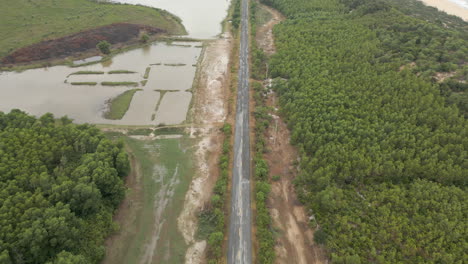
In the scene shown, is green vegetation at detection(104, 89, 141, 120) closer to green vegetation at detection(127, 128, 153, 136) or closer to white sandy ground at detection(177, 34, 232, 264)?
green vegetation at detection(127, 128, 153, 136)

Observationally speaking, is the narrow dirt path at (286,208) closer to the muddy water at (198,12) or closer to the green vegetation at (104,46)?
the green vegetation at (104,46)

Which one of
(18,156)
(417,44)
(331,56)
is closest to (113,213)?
(18,156)

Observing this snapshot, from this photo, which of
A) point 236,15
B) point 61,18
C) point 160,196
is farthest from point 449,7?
→ point 61,18

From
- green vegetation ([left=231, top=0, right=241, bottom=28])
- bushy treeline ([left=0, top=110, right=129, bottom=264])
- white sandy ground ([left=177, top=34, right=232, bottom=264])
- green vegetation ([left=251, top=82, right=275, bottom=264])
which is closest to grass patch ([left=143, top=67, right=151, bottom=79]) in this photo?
white sandy ground ([left=177, top=34, right=232, bottom=264])

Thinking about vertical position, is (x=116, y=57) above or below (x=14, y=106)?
above

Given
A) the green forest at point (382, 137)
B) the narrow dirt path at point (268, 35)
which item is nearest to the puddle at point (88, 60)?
the narrow dirt path at point (268, 35)

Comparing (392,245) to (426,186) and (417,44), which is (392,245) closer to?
(426,186)

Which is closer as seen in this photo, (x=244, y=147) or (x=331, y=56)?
(x=244, y=147)
